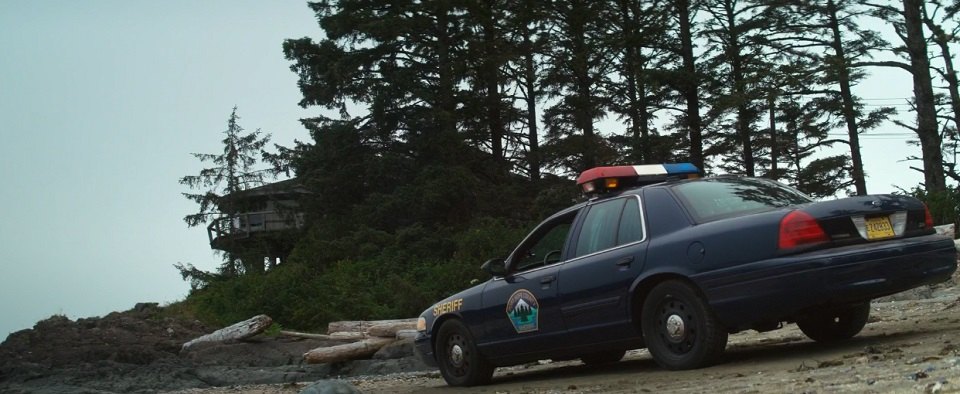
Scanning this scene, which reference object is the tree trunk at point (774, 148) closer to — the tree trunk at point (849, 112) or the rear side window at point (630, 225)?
the tree trunk at point (849, 112)

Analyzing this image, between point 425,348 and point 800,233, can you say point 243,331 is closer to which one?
point 425,348

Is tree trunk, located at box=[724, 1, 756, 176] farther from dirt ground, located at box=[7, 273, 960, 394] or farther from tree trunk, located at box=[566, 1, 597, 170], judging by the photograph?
dirt ground, located at box=[7, 273, 960, 394]

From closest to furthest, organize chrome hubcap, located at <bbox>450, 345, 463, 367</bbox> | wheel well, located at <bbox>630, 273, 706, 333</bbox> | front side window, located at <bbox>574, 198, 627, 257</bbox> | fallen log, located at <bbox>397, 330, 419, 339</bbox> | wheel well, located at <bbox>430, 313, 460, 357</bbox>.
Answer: wheel well, located at <bbox>630, 273, 706, 333</bbox>
front side window, located at <bbox>574, 198, 627, 257</bbox>
chrome hubcap, located at <bbox>450, 345, 463, 367</bbox>
wheel well, located at <bbox>430, 313, 460, 357</bbox>
fallen log, located at <bbox>397, 330, 419, 339</bbox>

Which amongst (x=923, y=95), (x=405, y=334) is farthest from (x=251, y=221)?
(x=405, y=334)

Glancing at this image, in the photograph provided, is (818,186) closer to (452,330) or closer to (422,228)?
(422,228)

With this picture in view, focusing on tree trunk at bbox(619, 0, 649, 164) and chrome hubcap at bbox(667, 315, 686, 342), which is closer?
chrome hubcap at bbox(667, 315, 686, 342)

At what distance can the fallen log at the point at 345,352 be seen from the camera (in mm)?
16016

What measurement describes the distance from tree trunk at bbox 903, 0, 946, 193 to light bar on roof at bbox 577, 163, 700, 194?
19.6 m

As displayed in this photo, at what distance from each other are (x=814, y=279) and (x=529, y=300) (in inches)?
106

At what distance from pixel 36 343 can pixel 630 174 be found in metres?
15.5

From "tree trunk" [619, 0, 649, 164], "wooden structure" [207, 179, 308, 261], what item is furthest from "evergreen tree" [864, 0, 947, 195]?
"wooden structure" [207, 179, 308, 261]

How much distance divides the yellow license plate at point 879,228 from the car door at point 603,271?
5.31 ft

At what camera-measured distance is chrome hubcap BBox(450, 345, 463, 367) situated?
9.53 m

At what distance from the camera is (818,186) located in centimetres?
3388
